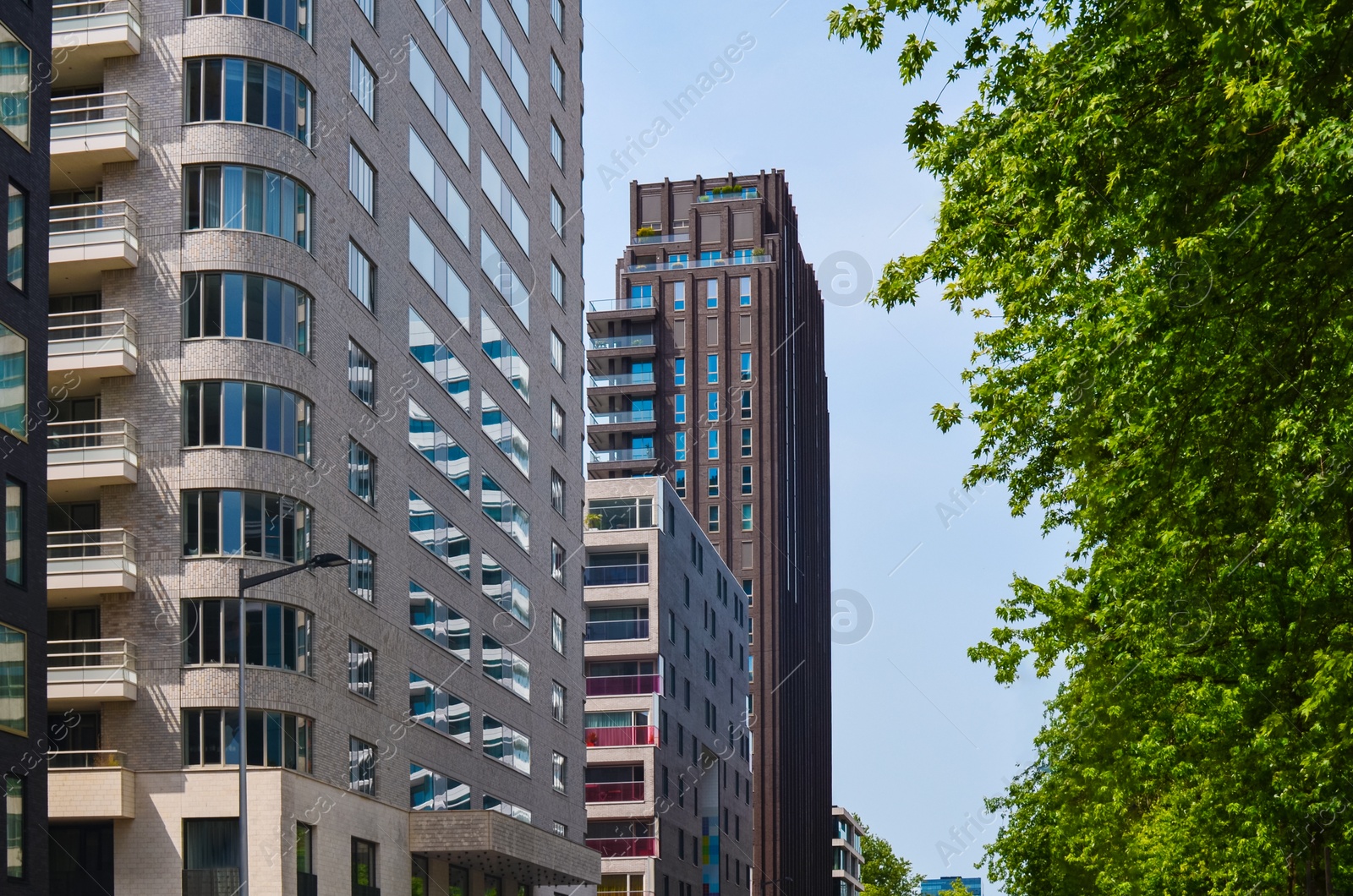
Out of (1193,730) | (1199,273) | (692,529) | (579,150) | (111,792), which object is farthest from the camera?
(692,529)

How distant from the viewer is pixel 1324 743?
76.2ft

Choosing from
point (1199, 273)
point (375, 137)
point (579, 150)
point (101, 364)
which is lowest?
point (1199, 273)

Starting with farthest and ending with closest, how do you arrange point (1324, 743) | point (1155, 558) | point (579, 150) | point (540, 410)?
point (579, 150) < point (540, 410) < point (1324, 743) < point (1155, 558)

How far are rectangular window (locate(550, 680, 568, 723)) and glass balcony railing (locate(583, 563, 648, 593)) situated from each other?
75.9ft

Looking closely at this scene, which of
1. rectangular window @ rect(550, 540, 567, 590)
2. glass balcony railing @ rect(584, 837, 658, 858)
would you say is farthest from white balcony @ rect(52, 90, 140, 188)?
glass balcony railing @ rect(584, 837, 658, 858)

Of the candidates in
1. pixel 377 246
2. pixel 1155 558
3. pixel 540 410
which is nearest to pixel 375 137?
pixel 377 246

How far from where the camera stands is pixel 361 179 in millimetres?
46625

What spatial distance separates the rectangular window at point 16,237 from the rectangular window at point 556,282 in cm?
3675

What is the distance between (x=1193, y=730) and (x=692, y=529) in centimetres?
7348

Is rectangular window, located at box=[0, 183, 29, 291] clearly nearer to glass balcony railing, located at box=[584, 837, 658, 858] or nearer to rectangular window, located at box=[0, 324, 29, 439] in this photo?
rectangular window, located at box=[0, 324, 29, 439]

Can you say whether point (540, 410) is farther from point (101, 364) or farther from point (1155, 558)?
point (1155, 558)

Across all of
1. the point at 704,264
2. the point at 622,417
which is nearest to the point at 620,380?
the point at 622,417

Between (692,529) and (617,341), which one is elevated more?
(617,341)

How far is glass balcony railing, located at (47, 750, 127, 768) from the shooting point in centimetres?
3853
